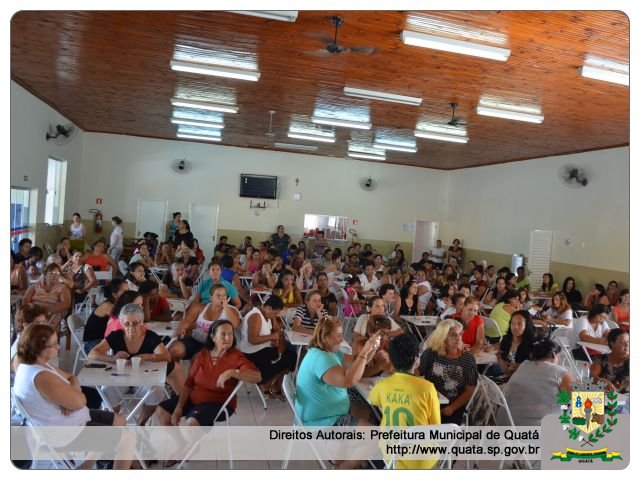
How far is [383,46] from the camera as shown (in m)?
5.61

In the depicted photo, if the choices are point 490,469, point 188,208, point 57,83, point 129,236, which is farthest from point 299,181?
point 490,469

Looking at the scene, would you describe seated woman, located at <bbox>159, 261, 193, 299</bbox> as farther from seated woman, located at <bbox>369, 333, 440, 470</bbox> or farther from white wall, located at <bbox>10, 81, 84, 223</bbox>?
seated woman, located at <bbox>369, 333, 440, 470</bbox>

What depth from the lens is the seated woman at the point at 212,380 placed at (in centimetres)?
369

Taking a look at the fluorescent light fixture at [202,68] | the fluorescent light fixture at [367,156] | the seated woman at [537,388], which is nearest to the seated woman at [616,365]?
the seated woman at [537,388]

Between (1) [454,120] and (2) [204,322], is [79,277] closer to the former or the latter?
(2) [204,322]

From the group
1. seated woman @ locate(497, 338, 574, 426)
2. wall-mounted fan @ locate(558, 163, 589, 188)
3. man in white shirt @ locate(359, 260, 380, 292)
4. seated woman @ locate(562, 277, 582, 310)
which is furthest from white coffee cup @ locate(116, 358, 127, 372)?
wall-mounted fan @ locate(558, 163, 589, 188)

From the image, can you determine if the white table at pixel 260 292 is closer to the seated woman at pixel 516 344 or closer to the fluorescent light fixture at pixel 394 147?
the seated woman at pixel 516 344

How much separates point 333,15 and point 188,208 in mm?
10306

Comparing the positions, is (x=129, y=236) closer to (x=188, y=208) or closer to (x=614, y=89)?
(x=188, y=208)

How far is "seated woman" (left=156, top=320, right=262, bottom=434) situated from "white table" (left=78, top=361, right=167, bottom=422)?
20cm

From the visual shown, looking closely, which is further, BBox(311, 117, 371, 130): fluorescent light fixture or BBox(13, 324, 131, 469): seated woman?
BBox(311, 117, 371, 130): fluorescent light fixture

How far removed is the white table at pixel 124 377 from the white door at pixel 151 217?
10749 millimetres

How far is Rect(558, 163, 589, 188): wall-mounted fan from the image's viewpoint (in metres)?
10.6

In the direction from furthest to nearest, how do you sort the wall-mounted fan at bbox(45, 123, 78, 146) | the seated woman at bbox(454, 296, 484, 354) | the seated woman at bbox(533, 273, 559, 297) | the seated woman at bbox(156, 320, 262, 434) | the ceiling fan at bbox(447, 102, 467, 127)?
the wall-mounted fan at bbox(45, 123, 78, 146) → the seated woman at bbox(533, 273, 559, 297) → the ceiling fan at bbox(447, 102, 467, 127) → the seated woman at bbox(454, 296, 484, 354) → the seated woman at bbox(156, 320, 262, 434)
